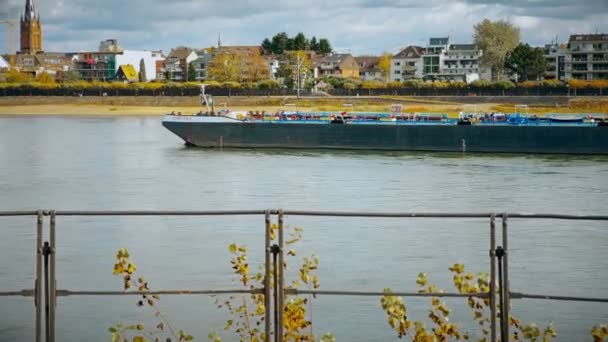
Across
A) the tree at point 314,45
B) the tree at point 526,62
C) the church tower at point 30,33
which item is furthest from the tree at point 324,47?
the church tower at point 30,33

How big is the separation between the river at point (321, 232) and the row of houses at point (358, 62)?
77251mm

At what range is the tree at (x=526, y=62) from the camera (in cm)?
9881

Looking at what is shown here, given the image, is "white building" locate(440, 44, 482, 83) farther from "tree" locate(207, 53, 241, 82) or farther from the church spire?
the church spire

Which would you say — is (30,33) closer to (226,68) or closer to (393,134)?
(226,68)

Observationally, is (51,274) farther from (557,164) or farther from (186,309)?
(557,164)

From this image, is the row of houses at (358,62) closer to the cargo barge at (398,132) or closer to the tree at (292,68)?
the tree at (292,68)

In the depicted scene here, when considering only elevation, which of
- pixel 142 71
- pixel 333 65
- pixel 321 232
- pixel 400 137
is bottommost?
pixel 321 232

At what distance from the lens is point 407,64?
122m

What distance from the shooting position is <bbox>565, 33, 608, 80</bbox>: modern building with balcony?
363ft

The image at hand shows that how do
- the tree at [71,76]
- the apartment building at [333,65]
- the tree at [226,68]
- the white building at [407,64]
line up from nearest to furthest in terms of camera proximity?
the tree at [226,68] → the white building at [407,64] → the apartment building at [333,65] → the tree at [71,76]

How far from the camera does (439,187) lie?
2694 centimetres

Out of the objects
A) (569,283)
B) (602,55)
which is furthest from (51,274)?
(602,55)

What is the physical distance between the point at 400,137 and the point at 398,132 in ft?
0.75

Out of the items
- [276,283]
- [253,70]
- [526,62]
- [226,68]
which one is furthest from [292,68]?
A: [276,283]
